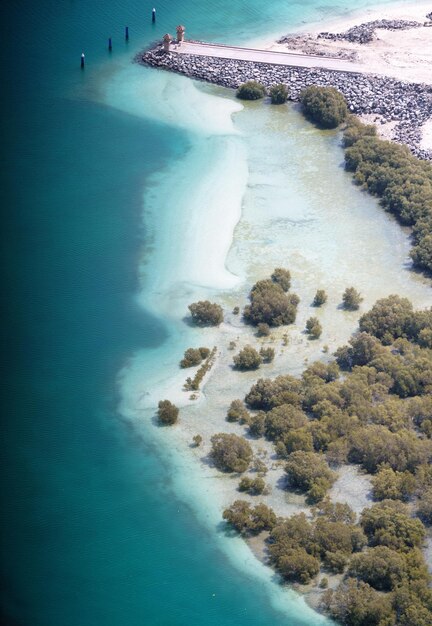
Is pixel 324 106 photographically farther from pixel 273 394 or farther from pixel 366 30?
pixel 273 394

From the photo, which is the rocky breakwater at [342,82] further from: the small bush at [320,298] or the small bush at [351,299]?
the small bush at [320,298]

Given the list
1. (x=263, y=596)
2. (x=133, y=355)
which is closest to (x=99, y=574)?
(x=263, y=596)

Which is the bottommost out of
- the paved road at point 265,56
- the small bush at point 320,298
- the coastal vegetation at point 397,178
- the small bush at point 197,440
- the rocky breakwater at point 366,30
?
the small bush at point 197,440

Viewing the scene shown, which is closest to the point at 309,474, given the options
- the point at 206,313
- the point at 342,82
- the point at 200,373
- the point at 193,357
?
the point at 200,373

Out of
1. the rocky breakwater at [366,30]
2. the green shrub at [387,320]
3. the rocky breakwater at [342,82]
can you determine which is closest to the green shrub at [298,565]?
the green shrub at [387,320]

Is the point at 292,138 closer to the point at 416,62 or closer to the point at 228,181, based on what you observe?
the point at 228,181

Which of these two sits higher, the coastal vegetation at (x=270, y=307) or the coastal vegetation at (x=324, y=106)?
the coastal vegetation at (x=324, y=106)
